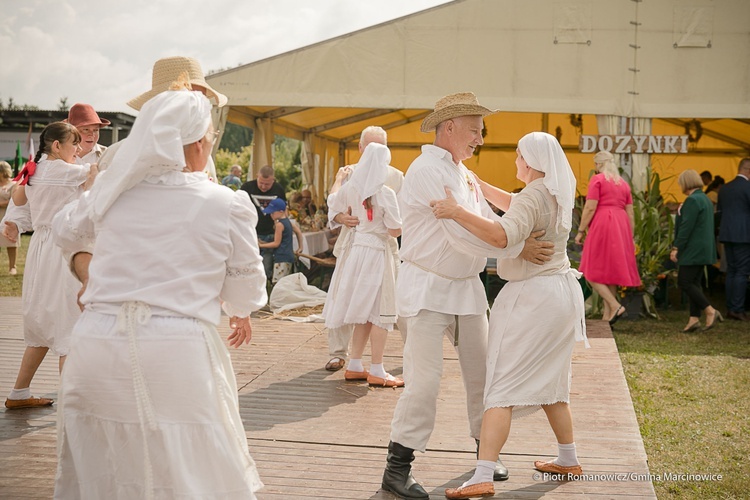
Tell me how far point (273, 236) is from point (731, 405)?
23.6 ft

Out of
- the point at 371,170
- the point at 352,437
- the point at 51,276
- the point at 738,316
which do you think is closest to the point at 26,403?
the point at 51,276

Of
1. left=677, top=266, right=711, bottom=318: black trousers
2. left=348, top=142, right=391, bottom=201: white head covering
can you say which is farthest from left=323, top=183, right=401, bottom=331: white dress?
left=677, top=266, right=711, bottom=318: black trousers

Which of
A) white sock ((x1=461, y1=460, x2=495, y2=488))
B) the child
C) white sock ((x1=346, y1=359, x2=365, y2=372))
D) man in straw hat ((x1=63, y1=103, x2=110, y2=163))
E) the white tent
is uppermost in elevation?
the white tent

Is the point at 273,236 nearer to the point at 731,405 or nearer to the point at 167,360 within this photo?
the point at 731,405

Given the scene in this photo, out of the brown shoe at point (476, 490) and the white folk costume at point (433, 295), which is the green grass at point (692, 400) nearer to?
the brown shoe at point (476, 490)

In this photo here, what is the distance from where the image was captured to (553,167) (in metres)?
4.10

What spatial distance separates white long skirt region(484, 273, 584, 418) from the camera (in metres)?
4.11

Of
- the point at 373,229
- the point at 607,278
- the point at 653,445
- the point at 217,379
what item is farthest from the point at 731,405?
the point at 217,379

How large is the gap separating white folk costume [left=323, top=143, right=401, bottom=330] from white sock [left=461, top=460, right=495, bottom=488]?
275 centimetres

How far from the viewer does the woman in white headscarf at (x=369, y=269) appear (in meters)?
6.64

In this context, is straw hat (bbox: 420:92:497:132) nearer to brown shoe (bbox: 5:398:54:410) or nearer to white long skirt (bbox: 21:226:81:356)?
white long skirt (bbox: 21:226:81:356)

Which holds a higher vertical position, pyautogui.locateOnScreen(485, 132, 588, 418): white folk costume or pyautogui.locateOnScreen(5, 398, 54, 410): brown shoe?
pyautogui.locateOnScreen(485, 132, 588, 418): white folk costume

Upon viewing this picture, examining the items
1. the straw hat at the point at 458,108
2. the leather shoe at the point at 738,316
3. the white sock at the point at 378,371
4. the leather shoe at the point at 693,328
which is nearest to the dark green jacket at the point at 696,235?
the leather shoe at the point at 693,328

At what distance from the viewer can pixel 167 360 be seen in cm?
276
